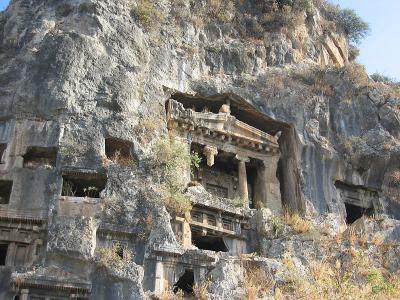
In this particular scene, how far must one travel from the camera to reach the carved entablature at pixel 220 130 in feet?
70.5

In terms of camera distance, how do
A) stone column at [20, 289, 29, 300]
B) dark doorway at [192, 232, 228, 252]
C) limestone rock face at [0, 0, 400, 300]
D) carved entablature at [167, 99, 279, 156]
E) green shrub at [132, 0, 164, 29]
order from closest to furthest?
1. stone column at [20, 289, 29, 300]
2. limestone rock face at [0, 0, 400, 300]
3. dark doorway at [192, 232, 228, 252]
4. carved entablature at [167, 99, 279, 156]
5. green shrub at [132, 0, 164, 29]

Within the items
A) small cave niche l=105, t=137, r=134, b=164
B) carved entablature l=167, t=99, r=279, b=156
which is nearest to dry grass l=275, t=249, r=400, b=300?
small cave niche l=105, t=137, r=134, b=164

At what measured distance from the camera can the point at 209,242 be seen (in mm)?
19969

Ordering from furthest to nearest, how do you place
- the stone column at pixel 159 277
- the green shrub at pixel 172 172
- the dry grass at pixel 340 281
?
the green shrub at pixel 172 172, the stone column at pixel 159 277, the dry grass at pixel 340 281

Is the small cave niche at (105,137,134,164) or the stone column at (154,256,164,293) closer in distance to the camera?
the stone column at (154,256,164,293)

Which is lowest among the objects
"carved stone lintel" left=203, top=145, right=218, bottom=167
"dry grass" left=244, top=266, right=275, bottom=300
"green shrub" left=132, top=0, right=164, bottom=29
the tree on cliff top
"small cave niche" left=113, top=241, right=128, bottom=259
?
"dry grass" left=244, top=266, right=275, bottom=300

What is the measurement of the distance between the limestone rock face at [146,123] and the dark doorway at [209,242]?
1008mm

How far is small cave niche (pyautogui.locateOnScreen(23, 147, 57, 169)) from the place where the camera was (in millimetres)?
18120

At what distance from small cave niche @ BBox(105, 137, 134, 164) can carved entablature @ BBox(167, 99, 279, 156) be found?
2887 mm

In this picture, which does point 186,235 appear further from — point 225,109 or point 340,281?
point 225,109

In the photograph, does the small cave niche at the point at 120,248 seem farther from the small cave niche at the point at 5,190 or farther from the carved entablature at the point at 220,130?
the carved entablature at the point at 220,130

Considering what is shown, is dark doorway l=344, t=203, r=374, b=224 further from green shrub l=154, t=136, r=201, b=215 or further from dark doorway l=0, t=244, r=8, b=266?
dark doorway l=0, t=244, r=8, b=266

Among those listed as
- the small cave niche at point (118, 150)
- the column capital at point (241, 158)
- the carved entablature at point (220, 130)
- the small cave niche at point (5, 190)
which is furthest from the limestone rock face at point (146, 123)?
the column capital at point (241, 158)

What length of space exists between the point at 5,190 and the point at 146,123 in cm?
490
